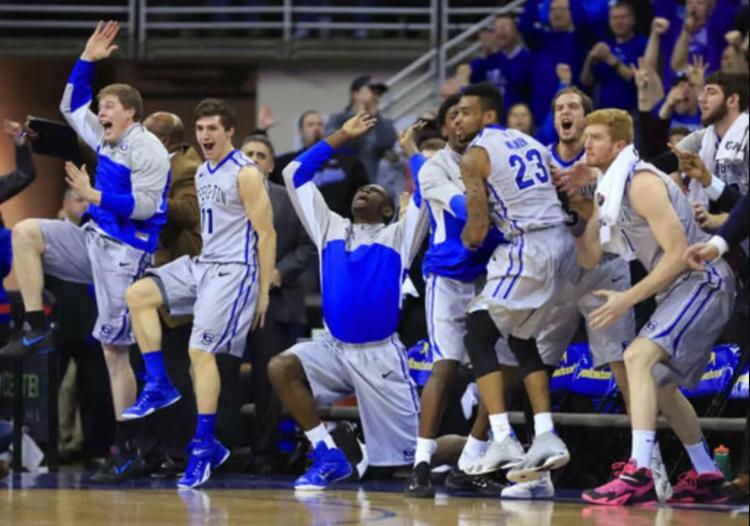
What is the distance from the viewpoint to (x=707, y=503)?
9.60 m

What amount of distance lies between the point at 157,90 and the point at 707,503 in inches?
455

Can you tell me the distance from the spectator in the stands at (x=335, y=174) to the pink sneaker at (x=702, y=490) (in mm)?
5138

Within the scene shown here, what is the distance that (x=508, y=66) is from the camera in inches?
628

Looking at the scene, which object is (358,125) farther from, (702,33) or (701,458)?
(702,33)

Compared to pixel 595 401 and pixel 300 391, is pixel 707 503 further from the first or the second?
pixel 300 391

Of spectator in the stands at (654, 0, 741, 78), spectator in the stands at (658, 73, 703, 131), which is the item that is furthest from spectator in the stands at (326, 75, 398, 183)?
spectator in the stands at (658, 73, 703, 131)

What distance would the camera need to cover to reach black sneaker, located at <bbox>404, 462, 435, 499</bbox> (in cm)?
1003

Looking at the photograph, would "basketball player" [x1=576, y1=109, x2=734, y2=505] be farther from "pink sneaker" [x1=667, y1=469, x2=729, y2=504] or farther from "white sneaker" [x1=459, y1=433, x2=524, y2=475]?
"white sneaker" [x1=459, y1=433, x2=524, y2=475]

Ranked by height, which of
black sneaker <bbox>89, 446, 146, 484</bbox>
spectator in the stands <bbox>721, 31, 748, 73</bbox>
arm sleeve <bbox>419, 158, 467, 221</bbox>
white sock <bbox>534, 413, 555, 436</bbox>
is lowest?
black sneaker <bbox>89, 446, 146, 484</bbox>

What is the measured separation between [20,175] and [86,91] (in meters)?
0.69

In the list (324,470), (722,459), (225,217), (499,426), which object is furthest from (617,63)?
(499,426)

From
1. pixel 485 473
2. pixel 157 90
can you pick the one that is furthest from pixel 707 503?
pixel 157 90

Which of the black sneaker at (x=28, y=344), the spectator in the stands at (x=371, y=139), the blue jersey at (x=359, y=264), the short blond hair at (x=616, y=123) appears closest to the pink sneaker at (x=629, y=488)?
the short blond hair at (x=616, y=123)

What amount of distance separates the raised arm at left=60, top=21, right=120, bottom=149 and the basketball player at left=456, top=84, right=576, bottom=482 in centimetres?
288
